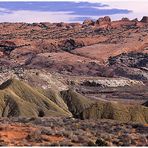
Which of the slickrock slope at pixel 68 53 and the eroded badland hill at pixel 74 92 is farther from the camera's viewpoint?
the slickrock slope at pixel 68 53

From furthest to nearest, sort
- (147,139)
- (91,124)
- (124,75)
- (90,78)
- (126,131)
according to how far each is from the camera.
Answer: (124,75) → (90,78) → (91,124) → (126,131) → (147,139)

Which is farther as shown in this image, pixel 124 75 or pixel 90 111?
pixel 124 75

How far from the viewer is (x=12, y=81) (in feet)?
288

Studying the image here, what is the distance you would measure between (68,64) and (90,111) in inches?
3889

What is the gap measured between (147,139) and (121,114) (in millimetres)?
41660

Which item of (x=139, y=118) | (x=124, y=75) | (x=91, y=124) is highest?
(x=91, y=124)

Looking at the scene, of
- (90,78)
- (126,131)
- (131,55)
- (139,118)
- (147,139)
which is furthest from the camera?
(131,55)

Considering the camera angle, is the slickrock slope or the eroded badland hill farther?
the slickrock slope

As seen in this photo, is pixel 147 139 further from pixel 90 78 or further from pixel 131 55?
pixel 131 55

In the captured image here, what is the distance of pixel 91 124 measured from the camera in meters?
33.7

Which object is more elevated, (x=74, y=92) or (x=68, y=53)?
(x=74, y=92)

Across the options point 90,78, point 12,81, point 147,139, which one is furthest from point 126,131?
point 90,78

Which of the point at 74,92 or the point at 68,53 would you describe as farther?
the point at 68,53

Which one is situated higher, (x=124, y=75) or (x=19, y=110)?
(x=19, y=110)
